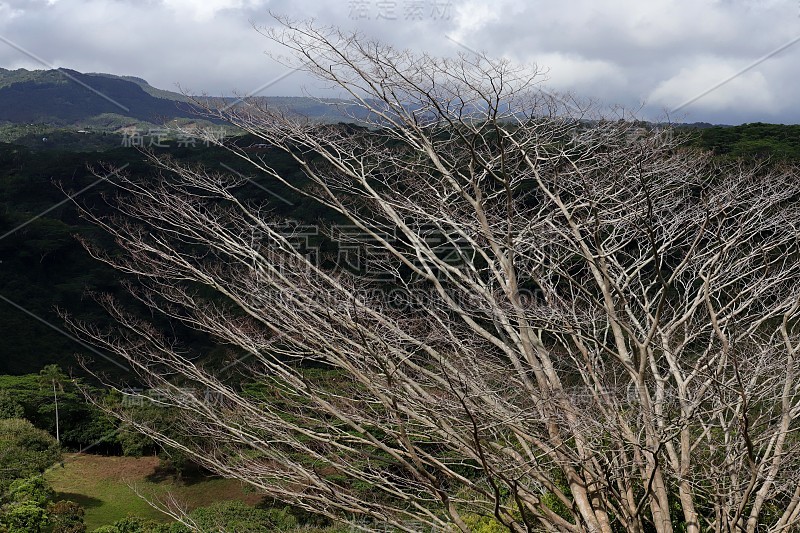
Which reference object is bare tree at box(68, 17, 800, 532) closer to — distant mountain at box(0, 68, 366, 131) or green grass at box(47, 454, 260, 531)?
green grass at box(47, 454, 260, 531)

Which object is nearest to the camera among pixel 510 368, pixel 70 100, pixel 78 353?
pixel 510 368

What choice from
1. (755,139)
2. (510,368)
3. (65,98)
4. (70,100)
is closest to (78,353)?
(510,368)

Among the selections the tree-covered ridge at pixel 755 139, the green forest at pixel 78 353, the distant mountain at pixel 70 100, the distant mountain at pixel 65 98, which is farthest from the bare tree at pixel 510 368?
the distant mountain at pixel 65 98

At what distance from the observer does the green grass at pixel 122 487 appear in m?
13.1

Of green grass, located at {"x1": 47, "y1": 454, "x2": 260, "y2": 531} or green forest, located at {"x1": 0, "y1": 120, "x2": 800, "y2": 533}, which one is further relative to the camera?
green grass, located at {"x1": 47, "y1": 454, "x2": 260, "y2": 531}

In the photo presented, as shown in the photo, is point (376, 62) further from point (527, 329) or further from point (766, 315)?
point (766, 315)

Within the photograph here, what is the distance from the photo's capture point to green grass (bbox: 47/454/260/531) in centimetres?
1312

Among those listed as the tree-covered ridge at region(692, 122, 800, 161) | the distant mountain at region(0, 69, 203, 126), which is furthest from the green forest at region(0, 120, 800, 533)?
the distant mountain at region(0, 69, 203, 126)

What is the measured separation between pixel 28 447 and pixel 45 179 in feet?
74.5

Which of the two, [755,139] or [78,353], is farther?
[755,139]

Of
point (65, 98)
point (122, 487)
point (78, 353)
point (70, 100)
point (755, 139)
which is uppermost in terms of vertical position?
point (65, 98)

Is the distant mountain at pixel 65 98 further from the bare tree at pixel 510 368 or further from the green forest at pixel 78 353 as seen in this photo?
the bare tree at pixel 510 368

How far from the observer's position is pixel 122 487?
1442 cm

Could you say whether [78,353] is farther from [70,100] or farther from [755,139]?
[70,100]
